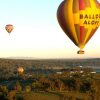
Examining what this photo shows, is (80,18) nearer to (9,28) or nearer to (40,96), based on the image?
(9,28)

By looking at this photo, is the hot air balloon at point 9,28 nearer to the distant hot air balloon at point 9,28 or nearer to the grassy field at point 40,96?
the distant hot air balloon at point 9,28

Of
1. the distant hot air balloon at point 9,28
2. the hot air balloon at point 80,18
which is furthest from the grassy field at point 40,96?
the hot air balloon at point 80,18

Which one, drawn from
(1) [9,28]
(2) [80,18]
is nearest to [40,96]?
(1) [9,28]

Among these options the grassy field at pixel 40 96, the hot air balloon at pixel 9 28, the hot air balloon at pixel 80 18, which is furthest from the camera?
the grassy field at pixel 40 96

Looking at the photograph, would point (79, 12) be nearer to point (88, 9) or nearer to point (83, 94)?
point (88, 9)

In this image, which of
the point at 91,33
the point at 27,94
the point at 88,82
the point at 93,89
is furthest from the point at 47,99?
the point at 91,33

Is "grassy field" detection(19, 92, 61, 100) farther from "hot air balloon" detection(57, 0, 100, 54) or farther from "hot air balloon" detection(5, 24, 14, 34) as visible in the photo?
"hot air balloon" detection(57, 0, 100, 54)

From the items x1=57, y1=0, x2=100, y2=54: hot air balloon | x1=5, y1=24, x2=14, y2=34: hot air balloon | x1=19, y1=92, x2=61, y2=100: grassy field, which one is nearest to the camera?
x1=57, y1=0, x2=100, y2=54: hot air balloon

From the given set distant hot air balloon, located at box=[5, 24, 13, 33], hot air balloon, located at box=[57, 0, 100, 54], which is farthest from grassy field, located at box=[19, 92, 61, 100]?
hot air balloon, located at box=[57, 0, 100, 54]
